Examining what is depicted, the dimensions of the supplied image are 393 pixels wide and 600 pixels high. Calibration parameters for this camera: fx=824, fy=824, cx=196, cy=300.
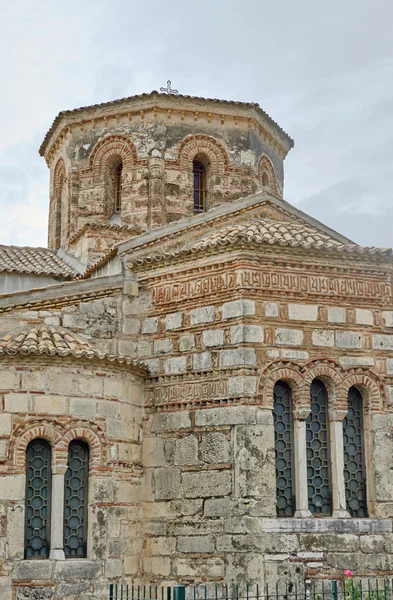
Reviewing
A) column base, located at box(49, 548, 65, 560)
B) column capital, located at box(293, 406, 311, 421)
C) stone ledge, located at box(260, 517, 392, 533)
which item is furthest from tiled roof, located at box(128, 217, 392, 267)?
column base, located at box(49, 548, 65, 560)

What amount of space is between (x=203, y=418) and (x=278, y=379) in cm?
101

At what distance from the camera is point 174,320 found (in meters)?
10.6

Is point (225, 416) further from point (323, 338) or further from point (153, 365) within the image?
point (323, 338)

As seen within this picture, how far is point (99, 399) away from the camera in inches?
392

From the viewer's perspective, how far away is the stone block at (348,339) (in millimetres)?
10141

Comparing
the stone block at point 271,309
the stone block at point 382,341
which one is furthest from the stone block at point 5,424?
the stone block at point 382,341

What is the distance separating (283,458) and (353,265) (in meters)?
2.58

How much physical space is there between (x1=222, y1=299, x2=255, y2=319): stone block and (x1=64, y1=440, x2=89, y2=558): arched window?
93.0 inches

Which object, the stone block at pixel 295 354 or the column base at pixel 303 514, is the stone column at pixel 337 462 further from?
the stone block at pixel 295 354

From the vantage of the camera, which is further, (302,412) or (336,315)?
(336,315)

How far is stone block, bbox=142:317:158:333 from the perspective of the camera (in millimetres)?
10820

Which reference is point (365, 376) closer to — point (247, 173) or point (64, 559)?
point (64, 559)

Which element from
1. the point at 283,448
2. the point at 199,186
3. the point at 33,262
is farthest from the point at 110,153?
the point at 283,448

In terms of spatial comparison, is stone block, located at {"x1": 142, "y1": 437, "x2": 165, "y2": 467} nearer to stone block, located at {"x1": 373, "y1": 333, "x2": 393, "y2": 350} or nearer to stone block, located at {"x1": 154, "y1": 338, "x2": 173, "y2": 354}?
stone block, located at {"x1": 154, "y1": 338, "x2": 173, "y2": 354}
